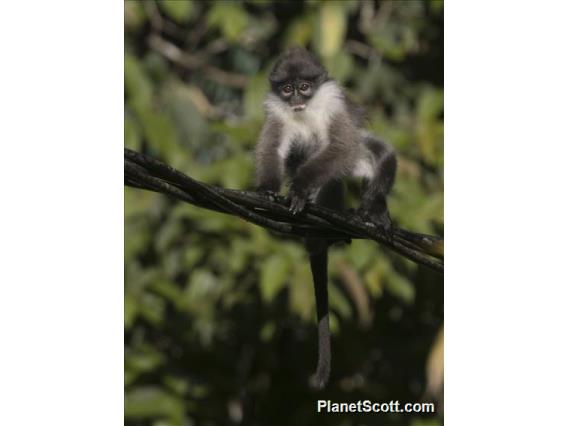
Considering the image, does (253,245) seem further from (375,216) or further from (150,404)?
(375,216)

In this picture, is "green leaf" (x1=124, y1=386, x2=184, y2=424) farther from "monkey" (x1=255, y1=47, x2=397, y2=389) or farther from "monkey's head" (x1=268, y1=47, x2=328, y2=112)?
"monkey's head" (x1=268, y1=47, x2=328, y2=112)

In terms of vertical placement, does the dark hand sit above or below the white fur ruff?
below

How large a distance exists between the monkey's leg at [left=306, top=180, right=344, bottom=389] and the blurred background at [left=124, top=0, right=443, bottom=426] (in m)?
0.40

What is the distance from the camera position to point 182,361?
6.23 metres

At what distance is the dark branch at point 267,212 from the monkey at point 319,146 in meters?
0.85

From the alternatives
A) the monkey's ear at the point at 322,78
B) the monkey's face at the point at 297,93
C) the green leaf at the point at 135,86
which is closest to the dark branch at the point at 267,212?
the monkey's face at the point at 297,93

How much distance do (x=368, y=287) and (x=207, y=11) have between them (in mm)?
2002

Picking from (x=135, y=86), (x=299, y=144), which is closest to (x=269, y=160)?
(x=299, y=144)

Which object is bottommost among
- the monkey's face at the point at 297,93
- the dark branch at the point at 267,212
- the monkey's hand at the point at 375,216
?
the dark branch at the point at 267,212

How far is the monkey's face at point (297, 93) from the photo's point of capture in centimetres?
492

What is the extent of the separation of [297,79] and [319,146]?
14.0 inches

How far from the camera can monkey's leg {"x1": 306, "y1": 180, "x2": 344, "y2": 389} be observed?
485cm

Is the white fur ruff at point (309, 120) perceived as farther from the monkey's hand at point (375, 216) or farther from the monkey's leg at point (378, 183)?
the monkey's hand at point (375, 216)

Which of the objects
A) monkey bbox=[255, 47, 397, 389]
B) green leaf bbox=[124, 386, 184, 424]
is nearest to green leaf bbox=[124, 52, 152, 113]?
monkey bbox=[255, 47, 397, 389]
